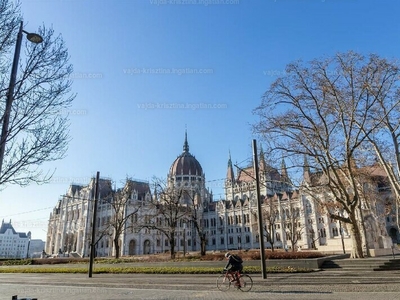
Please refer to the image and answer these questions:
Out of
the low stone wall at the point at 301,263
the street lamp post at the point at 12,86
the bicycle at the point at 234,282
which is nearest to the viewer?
the street lamp post at the point at 12,86

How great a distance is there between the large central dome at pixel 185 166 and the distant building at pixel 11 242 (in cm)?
10995

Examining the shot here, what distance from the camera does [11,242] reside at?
585 feet

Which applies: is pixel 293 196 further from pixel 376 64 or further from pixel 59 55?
pixel 59 55

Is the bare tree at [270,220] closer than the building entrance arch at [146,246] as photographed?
Yes

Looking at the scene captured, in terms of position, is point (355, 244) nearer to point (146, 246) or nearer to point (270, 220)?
point (270, 220)

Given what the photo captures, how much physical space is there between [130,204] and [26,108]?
7328 centimetres

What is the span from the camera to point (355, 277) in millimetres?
15344

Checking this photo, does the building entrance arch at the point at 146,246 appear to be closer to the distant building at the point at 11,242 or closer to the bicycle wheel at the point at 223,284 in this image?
the bicycle wheel at the point at 223,284

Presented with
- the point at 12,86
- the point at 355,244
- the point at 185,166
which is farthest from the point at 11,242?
the point at 12,86

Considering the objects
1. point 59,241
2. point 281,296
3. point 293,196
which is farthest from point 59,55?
point 59,241

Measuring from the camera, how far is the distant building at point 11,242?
174375 mm

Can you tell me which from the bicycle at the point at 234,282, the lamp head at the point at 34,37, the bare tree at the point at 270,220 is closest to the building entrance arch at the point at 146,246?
the bare tree at the point at 270,220

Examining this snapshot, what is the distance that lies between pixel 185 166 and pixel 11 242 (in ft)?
408

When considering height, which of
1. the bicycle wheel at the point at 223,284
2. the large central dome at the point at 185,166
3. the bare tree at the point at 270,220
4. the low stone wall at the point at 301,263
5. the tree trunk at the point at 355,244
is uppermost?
the large central dome at the point at 185,166
